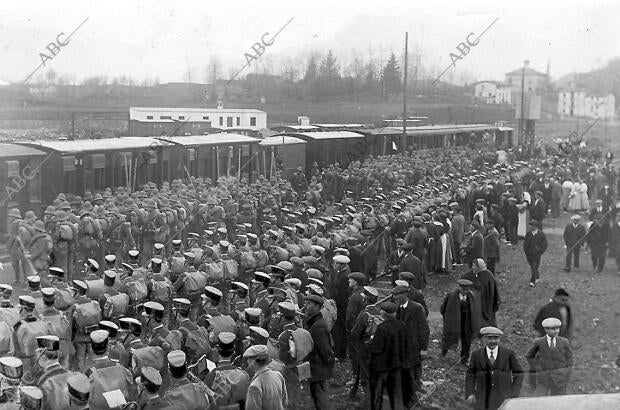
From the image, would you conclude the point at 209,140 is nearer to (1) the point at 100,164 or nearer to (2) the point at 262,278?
(1) the point at 100,164

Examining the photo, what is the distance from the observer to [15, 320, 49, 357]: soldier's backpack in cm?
629

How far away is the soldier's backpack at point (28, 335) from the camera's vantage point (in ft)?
20.6

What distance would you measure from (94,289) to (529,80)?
48575 millimetres

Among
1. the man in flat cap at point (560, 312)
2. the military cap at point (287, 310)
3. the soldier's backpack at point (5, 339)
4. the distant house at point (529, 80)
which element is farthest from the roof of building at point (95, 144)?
the distant house at point (529, 80)

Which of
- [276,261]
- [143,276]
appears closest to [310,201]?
[276,261]

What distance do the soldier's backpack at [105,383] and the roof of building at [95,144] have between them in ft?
37.4

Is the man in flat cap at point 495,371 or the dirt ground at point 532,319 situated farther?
the dirt ground at point 532,319

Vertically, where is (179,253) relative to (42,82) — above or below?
below

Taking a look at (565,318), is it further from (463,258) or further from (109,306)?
(463,258)

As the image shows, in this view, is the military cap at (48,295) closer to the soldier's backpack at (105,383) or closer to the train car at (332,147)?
the soldier's backpack at (105,383)

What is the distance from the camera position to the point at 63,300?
7500mm

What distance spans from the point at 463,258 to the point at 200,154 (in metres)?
9.30

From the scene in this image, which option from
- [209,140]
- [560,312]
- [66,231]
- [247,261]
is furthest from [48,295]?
[209,140]

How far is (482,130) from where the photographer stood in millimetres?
46688
